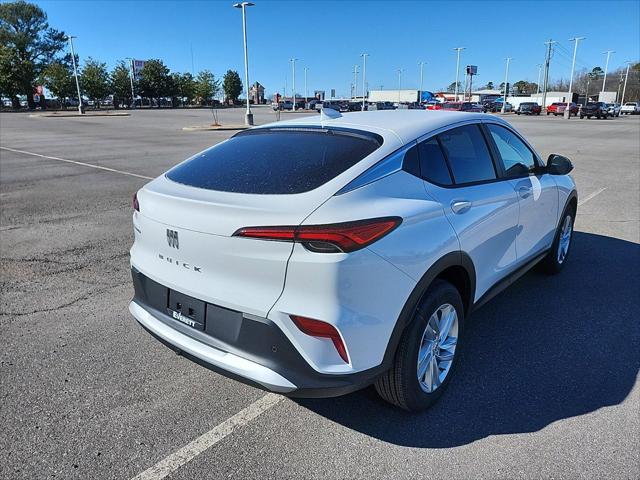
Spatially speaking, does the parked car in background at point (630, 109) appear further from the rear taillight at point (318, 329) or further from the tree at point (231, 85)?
the rear taillight at point (318, 329)

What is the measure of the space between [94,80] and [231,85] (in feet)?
137

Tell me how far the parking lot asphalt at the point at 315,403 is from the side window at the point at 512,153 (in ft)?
3.99

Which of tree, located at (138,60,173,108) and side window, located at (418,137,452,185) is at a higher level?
tree, located at (138,60,173,108)

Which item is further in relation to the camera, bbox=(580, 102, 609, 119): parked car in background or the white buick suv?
bbox=(580, 102, 609, 119): parked car in background

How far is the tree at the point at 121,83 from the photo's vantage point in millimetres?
84938

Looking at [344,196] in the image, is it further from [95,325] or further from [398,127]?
[95,325]

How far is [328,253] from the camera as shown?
7.08 feet

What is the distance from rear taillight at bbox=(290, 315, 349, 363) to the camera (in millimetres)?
2186

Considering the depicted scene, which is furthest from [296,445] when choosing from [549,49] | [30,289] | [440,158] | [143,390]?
[549,49]

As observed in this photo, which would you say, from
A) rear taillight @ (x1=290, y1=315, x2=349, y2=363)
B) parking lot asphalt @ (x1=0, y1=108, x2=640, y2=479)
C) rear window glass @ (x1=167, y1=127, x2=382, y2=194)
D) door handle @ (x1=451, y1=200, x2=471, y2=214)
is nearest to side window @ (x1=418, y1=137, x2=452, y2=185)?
door handle @ (x1=451, y1=200, x2=471, y2=214)

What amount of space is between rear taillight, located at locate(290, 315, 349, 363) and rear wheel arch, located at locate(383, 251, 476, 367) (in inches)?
13.0

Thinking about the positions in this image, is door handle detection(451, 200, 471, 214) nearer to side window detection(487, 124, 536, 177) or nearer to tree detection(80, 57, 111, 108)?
side window detection(487, 124, 536, 177)

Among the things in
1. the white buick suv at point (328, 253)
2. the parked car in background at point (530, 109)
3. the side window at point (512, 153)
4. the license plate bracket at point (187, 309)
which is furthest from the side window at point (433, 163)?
the parked car in background at point (530, 109)

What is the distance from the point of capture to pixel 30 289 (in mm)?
4586
